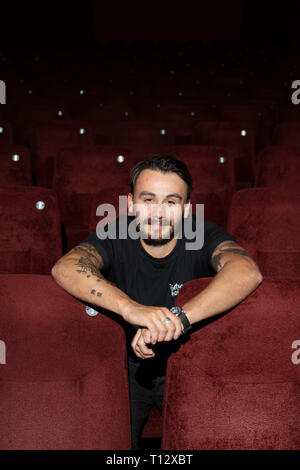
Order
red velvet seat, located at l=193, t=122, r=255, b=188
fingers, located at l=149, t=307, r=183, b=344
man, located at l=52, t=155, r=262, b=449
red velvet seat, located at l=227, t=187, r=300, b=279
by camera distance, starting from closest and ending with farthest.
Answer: fingers, located at l=149, t=307, r=183, b=344
man, located at l=52, t=155, r=262, b=449
red velvet seat, located at l=227, t=187, r=300, b=279
red velvet seat, located at l=193, t=122, r=255, b=188

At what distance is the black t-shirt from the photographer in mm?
489

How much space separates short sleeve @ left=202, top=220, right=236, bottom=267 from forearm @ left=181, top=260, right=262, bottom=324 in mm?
90

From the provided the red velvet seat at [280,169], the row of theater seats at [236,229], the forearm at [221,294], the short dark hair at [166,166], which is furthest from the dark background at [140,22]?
the forearm at [221,294]

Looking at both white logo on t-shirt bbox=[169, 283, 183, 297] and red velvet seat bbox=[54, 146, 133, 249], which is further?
red velvet seat bbox=[54, 146, 133, 249]

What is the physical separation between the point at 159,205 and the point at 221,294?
15 cm

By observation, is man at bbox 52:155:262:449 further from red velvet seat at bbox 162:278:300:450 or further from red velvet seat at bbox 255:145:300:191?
red velvet seat at bbox 255:145:300:191

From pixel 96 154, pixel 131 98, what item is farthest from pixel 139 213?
pixel 131 98

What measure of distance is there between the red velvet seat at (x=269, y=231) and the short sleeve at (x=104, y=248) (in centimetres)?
19

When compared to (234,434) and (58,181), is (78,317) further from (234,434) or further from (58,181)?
(58,181)

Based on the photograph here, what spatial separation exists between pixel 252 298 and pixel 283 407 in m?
0.11

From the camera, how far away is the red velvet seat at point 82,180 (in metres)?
0.86

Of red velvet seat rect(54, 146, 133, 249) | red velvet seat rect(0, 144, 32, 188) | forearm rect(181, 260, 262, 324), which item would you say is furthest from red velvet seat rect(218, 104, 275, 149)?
forearm rect(181, 260, 262, 324)

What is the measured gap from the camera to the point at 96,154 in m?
0.88
